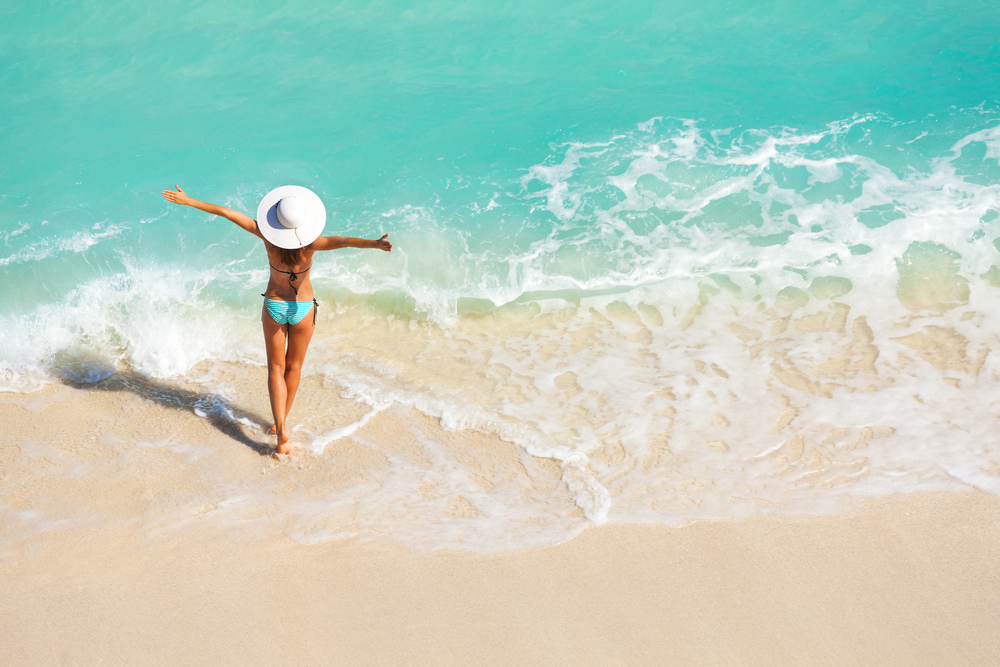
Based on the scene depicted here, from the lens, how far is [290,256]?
361 centimetres

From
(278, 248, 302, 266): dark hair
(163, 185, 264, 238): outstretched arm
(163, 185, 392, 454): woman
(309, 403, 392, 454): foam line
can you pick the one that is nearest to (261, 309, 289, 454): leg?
(163, 185, 392, 454): woman

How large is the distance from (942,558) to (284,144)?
7005 mm

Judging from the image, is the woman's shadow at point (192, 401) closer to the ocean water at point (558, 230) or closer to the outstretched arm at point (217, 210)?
the ocean water at point (558, 230)

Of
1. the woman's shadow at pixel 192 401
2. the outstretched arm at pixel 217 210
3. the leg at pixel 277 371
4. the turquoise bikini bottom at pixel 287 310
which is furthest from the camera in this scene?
the woman's shadow at pixel 192 401

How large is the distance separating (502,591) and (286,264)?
6.62 ft

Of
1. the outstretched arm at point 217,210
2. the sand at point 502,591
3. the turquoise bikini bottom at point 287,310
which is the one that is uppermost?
the outstretched arm at point 217,210

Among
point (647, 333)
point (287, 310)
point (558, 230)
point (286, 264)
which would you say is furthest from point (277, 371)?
point (558, 230)

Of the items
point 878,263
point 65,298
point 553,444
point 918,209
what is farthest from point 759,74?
point 65,298

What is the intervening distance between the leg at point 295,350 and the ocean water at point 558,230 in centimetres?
35

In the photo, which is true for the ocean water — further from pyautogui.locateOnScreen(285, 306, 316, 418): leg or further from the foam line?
pyautogui.locateOnScreen(285, 306, 316, 418): leg

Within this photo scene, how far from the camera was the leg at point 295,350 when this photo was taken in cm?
392

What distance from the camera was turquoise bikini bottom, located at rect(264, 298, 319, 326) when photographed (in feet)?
12.4

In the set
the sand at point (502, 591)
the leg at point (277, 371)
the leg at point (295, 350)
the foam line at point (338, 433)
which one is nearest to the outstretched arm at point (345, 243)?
the leg at point (295, 350)

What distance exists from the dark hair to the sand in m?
1.40
